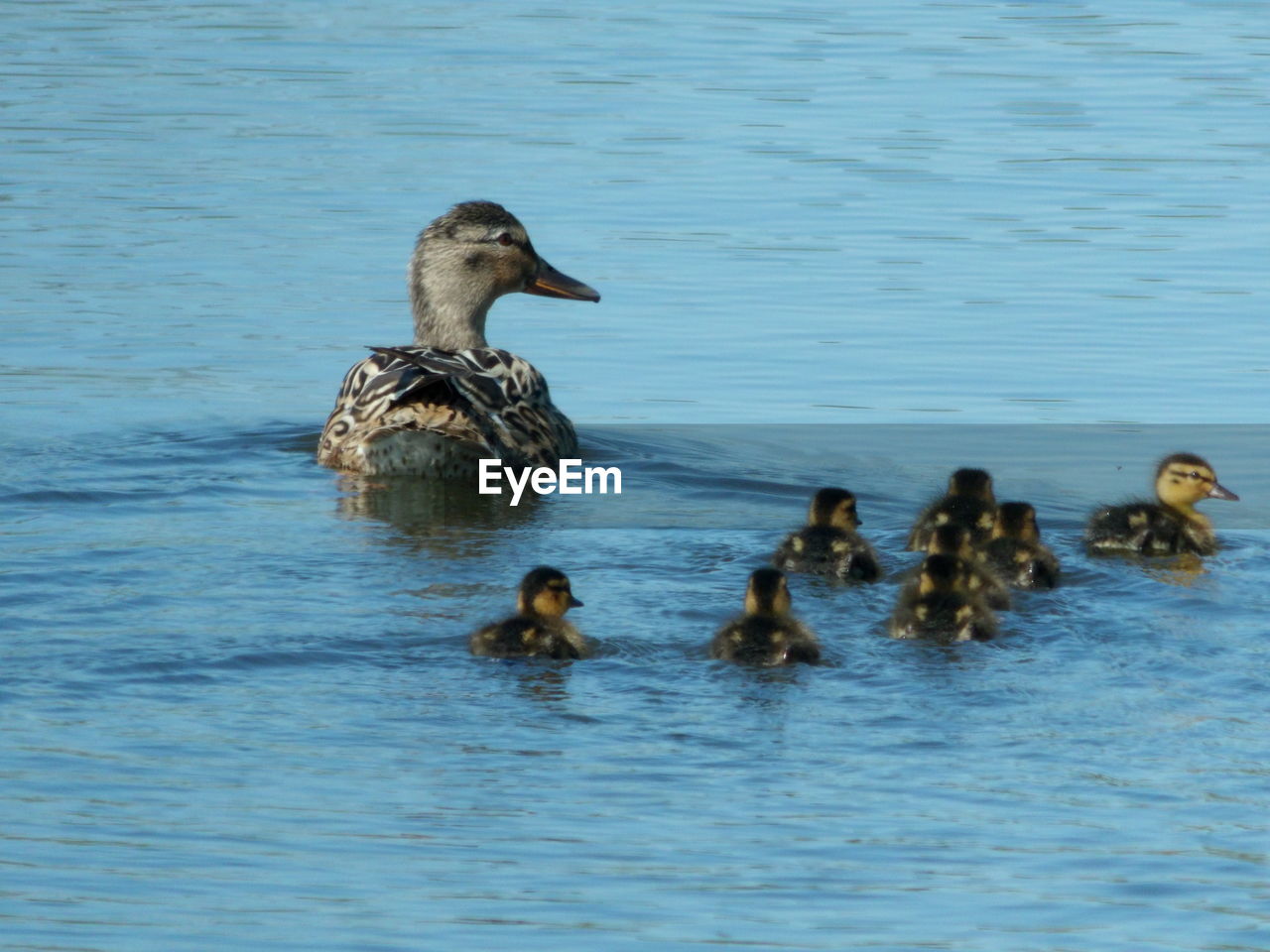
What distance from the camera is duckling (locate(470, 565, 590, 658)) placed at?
7.30m

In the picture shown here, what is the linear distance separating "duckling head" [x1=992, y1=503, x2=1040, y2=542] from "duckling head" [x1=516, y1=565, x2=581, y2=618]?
6.43 feet

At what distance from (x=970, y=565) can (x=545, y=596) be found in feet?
4.85

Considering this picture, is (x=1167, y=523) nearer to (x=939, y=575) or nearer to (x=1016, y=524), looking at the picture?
(x=1016, y=524)

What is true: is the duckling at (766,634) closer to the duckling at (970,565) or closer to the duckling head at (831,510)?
the duckling at (970,565)

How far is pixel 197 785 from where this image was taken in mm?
6133

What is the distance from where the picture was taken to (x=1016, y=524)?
8789 millimetres

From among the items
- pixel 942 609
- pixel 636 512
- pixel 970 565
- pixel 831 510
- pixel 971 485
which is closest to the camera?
pixel 942 609

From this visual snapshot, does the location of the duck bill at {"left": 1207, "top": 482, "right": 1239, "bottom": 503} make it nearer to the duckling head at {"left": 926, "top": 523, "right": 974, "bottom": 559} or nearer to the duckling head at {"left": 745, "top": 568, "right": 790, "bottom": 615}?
the duckling head at {"left": 926, "top": 523, "right": 974, "bottom": 559}

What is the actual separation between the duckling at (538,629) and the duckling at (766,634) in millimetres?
430

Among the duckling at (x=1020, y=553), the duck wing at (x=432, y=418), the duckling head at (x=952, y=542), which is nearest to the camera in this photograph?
the duckling head at (x=952, y=542)

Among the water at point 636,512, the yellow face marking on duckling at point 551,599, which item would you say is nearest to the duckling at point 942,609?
the water at point 636,512

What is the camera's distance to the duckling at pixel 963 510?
902 centimetres

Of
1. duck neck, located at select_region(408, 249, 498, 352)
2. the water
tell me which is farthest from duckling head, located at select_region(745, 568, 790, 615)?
duck neck, located at select_region(408, 249, 498, 352)

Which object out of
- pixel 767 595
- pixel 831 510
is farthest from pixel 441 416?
pixel 767 595
